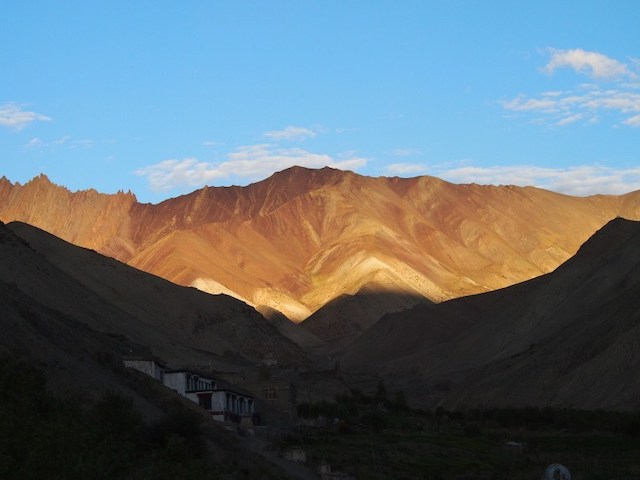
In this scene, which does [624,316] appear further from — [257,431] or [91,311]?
[257,431]

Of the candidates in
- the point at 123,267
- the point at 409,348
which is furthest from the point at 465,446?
the point at 409,348

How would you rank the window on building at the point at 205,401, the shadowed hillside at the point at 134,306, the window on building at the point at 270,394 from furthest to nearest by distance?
1. the shadowed hillside at the point at 134,306
2. the window on building at the point at 270,394
3. the window on building at the point at 205,401

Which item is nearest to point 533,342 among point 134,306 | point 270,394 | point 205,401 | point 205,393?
point 134,306

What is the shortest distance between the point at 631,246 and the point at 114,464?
90.1 meters

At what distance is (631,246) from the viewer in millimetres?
113000

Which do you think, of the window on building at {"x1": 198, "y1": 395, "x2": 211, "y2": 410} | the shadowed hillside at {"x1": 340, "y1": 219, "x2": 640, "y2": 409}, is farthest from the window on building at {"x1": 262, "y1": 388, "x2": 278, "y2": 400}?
the shadowed hillside at {"x1": 340, "y1": 219, "x2": 640, "y2": 409}

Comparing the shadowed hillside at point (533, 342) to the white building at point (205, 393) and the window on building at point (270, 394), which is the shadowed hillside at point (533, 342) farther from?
the white building at point (205, 393)

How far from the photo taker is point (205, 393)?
54.4 m

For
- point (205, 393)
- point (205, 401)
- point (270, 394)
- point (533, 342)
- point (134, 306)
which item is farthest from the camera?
point (533, 342)

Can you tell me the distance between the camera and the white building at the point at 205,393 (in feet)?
177

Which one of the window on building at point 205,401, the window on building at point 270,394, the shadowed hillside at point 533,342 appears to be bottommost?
the window on building at point 205,401

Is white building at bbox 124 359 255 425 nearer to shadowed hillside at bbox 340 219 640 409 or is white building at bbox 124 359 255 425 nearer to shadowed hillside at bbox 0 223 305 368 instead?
shadowed hillside at bbox 0 223 305 368

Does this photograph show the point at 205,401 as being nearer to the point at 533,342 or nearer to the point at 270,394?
the point at 270,394

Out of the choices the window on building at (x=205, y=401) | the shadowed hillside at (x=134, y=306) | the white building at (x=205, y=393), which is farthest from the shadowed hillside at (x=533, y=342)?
the window on building at (x=205, y=401)
